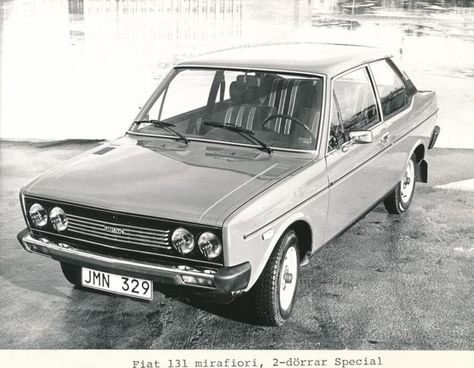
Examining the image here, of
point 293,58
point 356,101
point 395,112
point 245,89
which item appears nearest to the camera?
point 245,89

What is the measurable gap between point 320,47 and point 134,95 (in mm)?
5261

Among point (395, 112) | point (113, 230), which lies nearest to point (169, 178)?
point (113, 230)

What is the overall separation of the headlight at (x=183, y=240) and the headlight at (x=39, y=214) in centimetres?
90

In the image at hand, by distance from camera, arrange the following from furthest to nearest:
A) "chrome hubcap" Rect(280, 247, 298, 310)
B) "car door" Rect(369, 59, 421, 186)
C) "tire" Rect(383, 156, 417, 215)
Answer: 1. "tire" Rect(383, 156, 417, 215)
2. "car door" Rect(369, 59, 421, 186)
3. "chrome hubcap" Rect(280, 247, 298, 310)

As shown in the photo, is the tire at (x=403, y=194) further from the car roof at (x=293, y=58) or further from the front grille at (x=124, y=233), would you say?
the front grille at (x=124, y=233)

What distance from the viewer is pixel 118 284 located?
3.90m

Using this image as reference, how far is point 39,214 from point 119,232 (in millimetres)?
607

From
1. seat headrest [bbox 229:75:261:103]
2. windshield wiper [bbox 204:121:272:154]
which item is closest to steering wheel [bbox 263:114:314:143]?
windshield wiper [bbox 204:121:272:154]

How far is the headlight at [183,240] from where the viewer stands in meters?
3.64

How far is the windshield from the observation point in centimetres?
457

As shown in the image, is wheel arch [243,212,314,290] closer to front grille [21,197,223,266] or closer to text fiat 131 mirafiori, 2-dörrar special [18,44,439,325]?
text fiat 131 mirafiori, 2-dörrar special [18,44,439,325]

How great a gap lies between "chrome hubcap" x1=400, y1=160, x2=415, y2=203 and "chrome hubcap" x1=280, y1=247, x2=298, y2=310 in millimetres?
2335

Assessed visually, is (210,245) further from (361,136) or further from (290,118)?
(361,136)
